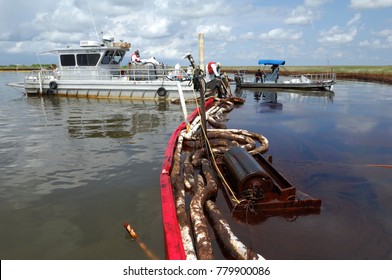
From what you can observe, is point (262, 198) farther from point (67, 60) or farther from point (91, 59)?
point (67, 60)

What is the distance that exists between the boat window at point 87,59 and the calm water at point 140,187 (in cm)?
995

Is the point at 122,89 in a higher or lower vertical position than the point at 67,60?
lower

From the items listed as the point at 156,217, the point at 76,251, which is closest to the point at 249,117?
the point at 156,217

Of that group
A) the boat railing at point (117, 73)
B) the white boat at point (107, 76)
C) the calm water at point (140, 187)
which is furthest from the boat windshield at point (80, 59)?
the calm water at point (140, 187)

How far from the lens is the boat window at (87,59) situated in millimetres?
23781

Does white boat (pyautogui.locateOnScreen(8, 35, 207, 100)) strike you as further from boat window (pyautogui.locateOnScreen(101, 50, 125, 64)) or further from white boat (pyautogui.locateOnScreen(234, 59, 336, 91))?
white boat (pyautogui.locateOnScreen(234, 59, 336, 91))

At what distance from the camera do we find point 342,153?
31.3 ft

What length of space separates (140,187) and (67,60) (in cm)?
2108

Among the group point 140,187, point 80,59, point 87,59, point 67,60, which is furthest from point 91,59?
point 140,187

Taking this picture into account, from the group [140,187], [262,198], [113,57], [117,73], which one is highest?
[113,57]

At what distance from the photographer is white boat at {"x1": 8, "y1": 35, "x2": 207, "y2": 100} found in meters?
23.2

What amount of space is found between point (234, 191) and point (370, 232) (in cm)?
250

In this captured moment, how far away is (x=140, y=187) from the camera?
722 cm

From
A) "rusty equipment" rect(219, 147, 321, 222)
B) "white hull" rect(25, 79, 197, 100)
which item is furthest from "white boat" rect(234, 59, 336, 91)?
"rusty equipment" rect(219, 147, 321, 222)
